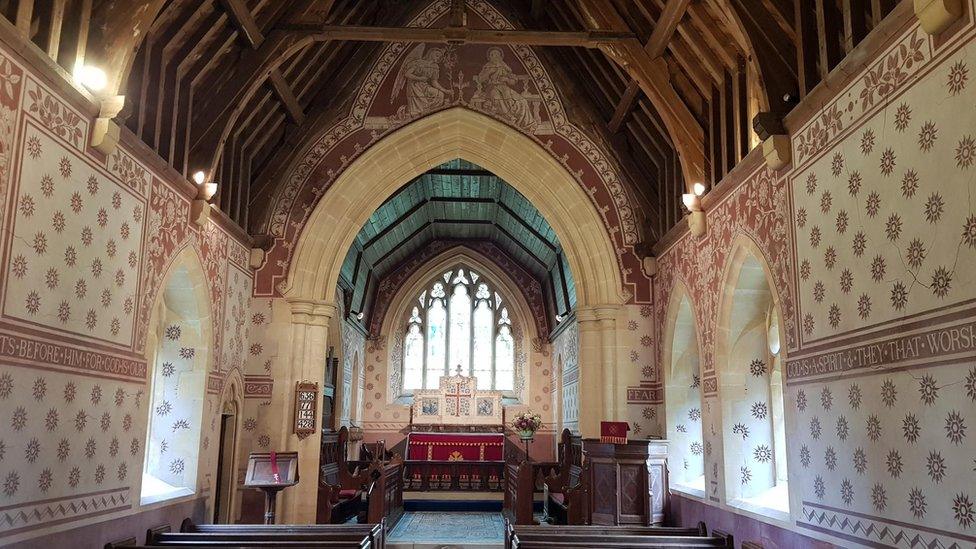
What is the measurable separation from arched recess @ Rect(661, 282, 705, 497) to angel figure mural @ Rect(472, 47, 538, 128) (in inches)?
119

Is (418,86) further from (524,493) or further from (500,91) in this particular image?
(524,493)

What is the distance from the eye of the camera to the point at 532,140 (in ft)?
30.9

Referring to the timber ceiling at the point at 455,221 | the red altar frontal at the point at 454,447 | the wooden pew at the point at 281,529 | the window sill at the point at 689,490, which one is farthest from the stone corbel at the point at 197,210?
the red altar frontal at the point at 454,447

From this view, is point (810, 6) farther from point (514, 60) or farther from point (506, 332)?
point (506, 332)

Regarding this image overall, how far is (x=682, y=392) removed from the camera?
831 cm

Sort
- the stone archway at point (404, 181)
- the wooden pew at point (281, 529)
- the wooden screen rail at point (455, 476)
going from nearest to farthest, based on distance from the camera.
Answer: the wooden pew at point (281, 529) < the stone archway at point (404, 181) < the wooden screen rail at point (455, 476)

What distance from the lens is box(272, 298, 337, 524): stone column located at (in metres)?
8.46

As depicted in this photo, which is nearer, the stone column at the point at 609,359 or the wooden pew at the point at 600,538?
the wooden pew at the point at 600,538

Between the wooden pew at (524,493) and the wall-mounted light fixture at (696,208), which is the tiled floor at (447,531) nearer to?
the wooden pew at (524,493)

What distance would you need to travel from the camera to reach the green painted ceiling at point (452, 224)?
12883mm

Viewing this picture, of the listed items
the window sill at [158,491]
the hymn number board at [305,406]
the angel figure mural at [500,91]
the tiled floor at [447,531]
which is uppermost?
the angel figure mural at [500,91]

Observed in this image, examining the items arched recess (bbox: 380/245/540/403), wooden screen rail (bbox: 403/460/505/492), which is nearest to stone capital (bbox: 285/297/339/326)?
wooden screen rail (bbox: 403/460/505/492)

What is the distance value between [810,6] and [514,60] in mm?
4744

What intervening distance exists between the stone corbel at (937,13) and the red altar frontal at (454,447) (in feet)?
37.8
